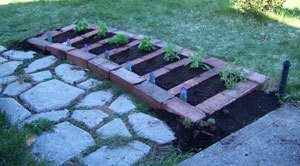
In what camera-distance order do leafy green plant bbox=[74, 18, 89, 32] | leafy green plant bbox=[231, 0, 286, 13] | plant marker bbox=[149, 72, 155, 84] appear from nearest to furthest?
plant marker bbox=[149, 72, 155, 84], leafy green plant bbox=[74, 18, 89, 32], leafy green plant bbox=[231, 0, 286, 13]

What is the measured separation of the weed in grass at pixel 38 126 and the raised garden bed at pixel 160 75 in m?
0.75

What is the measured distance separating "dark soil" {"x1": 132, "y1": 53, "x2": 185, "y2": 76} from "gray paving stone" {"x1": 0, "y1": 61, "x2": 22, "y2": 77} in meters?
1.22

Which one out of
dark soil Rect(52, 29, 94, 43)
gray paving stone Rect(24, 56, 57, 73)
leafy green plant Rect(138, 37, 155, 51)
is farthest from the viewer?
dark soil Rect(52, 29, 94, 43)

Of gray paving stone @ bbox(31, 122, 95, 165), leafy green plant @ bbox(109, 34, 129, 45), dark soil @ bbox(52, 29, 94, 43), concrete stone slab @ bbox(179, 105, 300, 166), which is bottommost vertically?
gray paving stone @ bbox(31, 122, 95, 165)

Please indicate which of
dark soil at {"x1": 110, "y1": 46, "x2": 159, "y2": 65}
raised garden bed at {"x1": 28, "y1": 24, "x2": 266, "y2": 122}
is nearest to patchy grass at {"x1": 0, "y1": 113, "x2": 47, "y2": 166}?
raised garden bed at {"x1": 28, "y1": 24, "x2": 266, "y2": 122}

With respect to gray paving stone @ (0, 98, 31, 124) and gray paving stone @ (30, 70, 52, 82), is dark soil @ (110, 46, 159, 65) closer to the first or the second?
gray paving stone @ (30, 70, 52, 82)

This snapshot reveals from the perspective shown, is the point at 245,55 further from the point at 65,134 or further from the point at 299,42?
the point at 65,134

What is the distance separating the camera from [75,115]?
272 cm

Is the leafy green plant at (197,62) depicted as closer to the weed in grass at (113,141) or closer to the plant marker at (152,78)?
the plant marker at (152,78)

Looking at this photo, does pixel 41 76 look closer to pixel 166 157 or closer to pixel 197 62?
pixel 197 62

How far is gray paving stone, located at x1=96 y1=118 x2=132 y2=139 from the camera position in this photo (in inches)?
97.0

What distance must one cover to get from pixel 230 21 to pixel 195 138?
2.56 m

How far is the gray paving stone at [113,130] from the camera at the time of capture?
8.08 feet

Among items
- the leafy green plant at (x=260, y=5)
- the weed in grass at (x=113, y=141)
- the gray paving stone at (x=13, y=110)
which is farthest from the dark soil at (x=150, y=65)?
the leafy green plant at (x=260, y=5)
